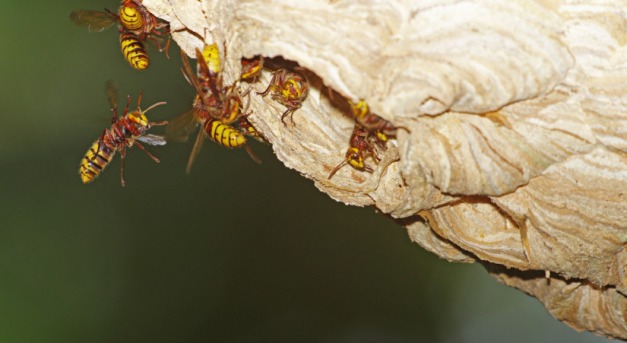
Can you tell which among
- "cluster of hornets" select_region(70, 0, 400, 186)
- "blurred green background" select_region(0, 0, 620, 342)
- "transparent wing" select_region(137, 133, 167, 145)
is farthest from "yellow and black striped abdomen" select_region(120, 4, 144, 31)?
"blurred green background" select_region(0, 0, 620, 342)

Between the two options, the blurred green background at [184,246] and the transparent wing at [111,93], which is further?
the blurred green background at [184,246]

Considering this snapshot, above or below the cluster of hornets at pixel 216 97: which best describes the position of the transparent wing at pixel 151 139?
below

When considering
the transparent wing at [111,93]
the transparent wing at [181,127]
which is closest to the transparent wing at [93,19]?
the transparent wing at [111,93]

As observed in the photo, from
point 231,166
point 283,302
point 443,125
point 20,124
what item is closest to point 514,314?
point 283,302

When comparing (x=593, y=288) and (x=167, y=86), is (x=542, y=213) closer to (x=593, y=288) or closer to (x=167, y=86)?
(x=593, y=288)

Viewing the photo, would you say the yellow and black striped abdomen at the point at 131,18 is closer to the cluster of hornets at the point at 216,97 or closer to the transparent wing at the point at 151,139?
the cluster of hornets at the point at 216,97

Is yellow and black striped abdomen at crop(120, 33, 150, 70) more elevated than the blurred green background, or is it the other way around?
yellow and black striped abdomen at crop(120, 33, 150, 70)

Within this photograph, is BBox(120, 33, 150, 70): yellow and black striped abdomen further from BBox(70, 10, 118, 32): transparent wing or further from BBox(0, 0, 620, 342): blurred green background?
BBox(0, 0, 620, 342): blurred green background
